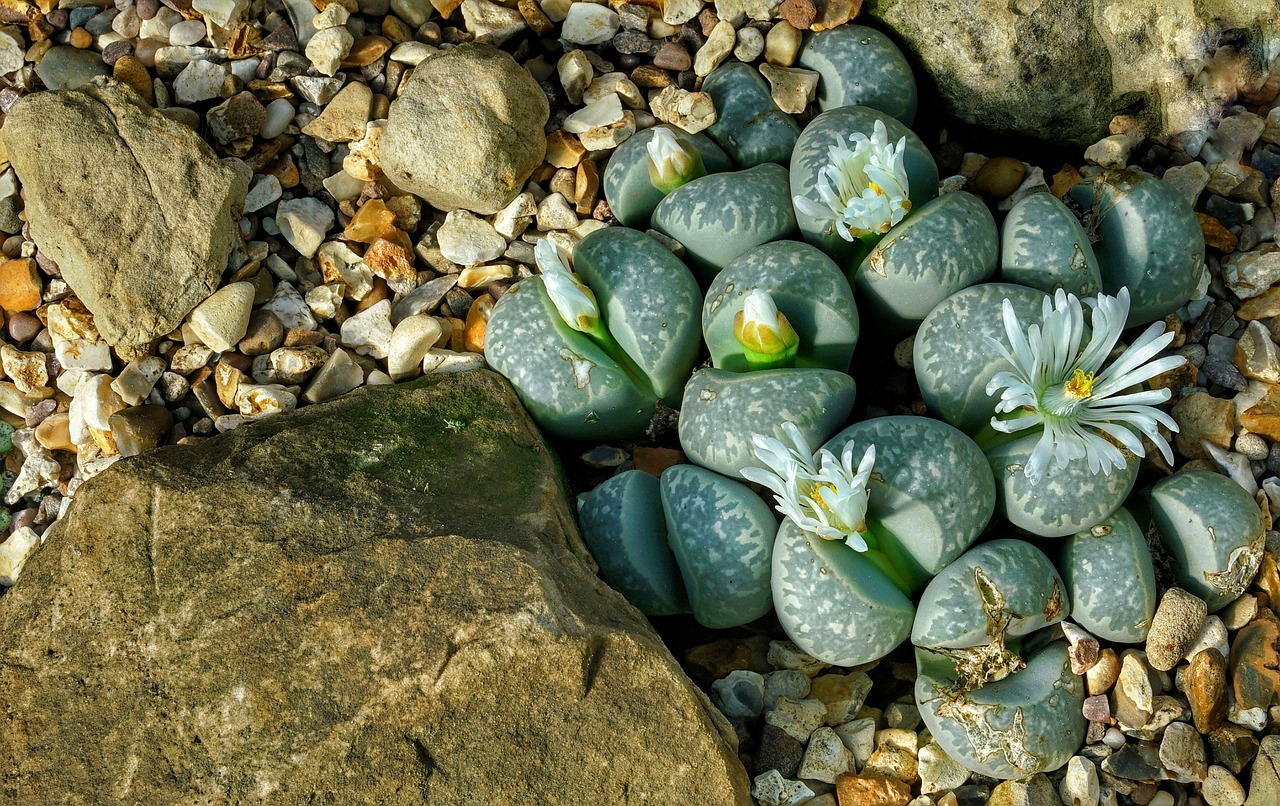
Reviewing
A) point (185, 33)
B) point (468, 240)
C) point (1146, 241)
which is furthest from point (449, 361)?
point (1146, 241)

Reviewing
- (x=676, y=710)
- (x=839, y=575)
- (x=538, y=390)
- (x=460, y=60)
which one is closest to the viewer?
(x=676, y=710)

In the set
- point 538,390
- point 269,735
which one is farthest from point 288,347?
point 269,735

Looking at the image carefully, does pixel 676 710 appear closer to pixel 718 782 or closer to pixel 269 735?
pixel 718 782

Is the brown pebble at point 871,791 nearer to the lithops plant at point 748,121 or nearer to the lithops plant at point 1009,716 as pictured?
the lithops plant at point 1009,716

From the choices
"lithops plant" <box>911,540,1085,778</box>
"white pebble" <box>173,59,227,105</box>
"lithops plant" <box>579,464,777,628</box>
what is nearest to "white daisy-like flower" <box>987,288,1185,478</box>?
"lithops plant" <box>911,540,1085,778</box>

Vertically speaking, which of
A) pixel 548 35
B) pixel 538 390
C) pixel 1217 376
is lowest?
pixel 538 390

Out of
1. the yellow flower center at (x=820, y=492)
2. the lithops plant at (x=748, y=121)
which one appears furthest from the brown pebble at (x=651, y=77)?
the yellow flower center at (x=820, y=492)

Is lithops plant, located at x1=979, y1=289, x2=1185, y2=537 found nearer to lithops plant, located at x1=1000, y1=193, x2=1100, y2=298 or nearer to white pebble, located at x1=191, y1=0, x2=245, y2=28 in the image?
lithops plant, located at x1=1000, y1=193, x2=1100, y2=298
